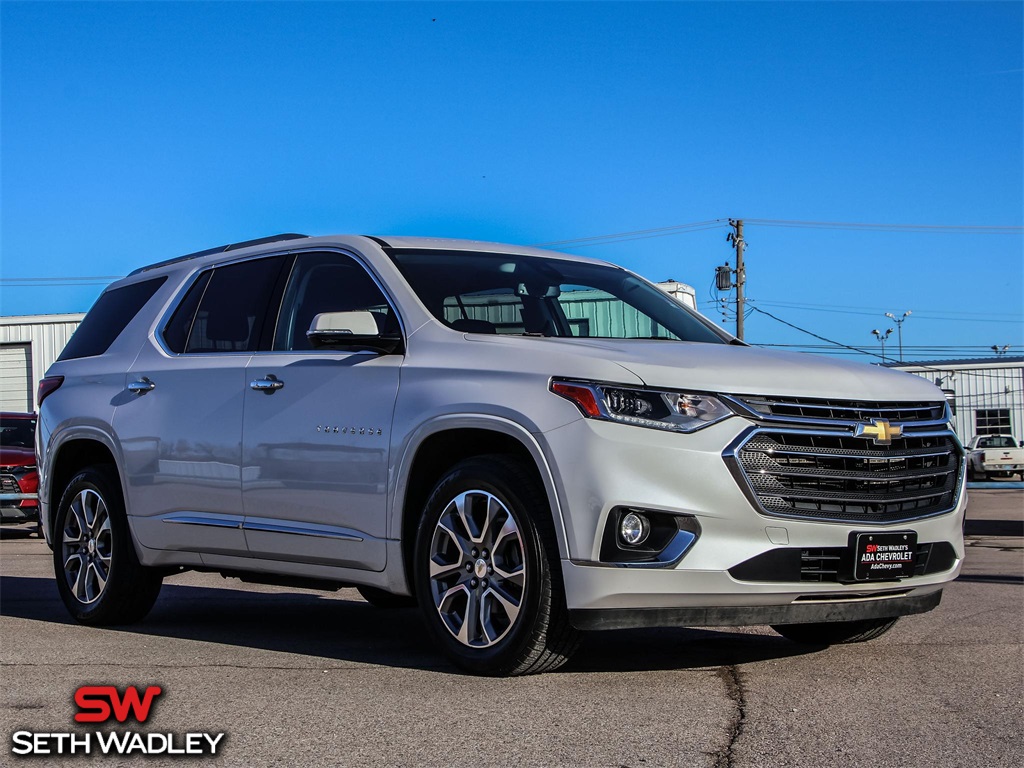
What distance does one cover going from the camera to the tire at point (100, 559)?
7.24m

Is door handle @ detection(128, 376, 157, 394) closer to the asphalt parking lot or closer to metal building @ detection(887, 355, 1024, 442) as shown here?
the asphalt parking lot

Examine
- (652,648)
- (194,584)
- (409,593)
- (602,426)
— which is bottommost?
(194,584)

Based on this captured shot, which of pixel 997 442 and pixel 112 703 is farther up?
pixel 112 703

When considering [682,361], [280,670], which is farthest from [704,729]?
[280,670]

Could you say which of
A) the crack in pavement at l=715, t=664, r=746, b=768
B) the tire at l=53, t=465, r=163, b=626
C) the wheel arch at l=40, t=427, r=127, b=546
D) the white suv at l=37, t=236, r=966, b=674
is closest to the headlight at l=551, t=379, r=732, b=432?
the white suv at l=37, t=236, r=966, b=674

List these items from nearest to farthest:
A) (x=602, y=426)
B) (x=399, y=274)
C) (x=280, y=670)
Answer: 1. (x=602, y=426)
2. (x=280, y=670)
3. (x=399, y=274)

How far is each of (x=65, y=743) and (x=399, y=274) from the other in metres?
2.68

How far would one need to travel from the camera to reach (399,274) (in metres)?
6.13

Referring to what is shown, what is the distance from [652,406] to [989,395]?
5188 cm

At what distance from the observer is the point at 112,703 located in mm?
4883

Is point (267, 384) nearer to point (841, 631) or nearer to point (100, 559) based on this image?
point (100, 559)

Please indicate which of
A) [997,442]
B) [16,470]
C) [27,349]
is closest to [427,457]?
[16,470]

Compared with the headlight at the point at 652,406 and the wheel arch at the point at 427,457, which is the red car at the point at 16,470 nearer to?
the wheel arch at the point at 427,457

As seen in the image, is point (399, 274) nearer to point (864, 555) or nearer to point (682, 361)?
point (682, 361)
